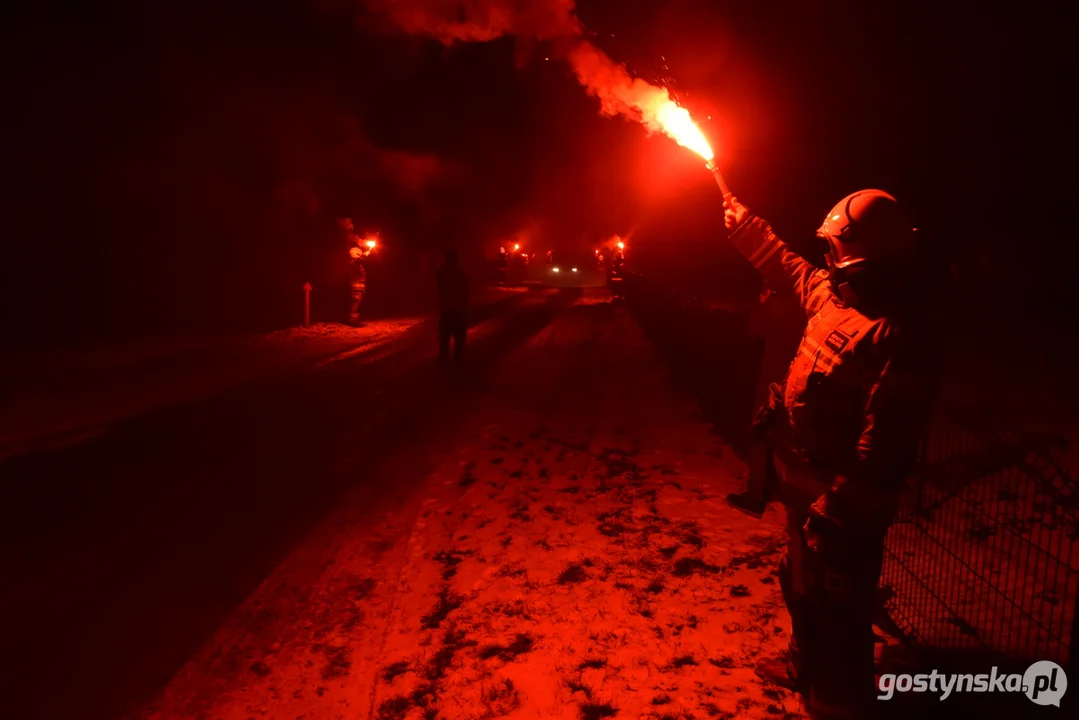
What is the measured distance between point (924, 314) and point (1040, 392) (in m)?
10.1

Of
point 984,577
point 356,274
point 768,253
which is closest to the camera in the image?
point 768,253

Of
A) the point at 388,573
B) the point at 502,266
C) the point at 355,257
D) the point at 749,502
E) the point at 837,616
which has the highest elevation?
the point at 502,266

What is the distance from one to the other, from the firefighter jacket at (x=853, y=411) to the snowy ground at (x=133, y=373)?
8.01 metres

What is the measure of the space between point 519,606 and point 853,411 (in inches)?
87.1

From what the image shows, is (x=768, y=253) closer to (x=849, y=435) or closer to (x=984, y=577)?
(x=849, y=435)

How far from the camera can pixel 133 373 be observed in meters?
12.8

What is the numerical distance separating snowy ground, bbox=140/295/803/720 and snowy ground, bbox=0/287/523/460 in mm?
4799

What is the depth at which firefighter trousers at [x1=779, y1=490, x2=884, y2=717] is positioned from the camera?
8.98 ft

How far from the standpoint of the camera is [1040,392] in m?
10.6

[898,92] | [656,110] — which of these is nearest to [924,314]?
[656,110]

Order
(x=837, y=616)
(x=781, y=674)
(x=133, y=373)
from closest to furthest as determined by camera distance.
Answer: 1. (x=837, y=616)
2. (x=781, y=674)
3. (x=133, y=373)

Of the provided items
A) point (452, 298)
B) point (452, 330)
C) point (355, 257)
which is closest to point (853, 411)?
point (452, 298)

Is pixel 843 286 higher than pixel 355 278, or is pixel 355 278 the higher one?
pixel 355 278

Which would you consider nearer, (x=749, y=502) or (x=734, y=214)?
(x=749, y=502)
